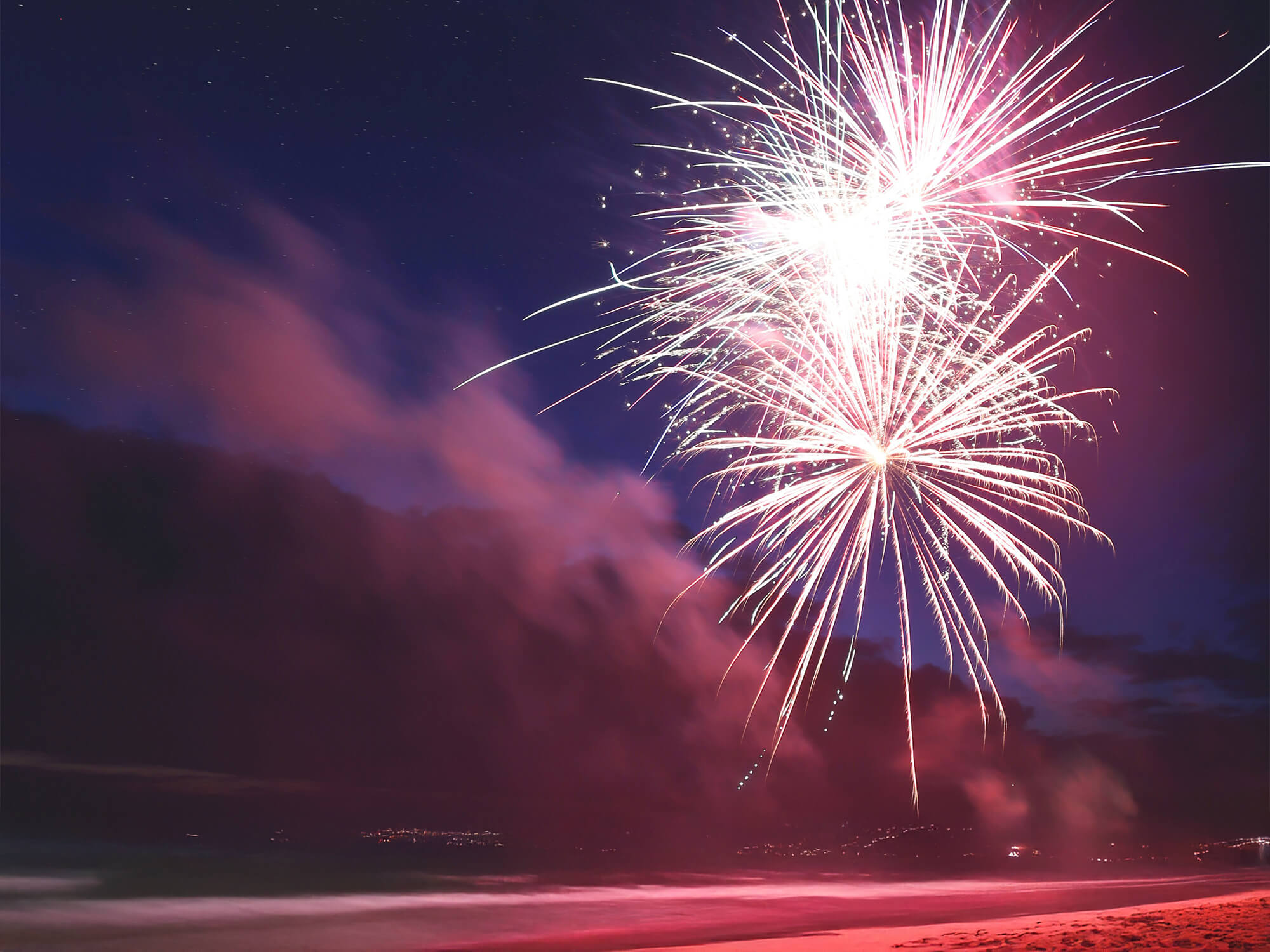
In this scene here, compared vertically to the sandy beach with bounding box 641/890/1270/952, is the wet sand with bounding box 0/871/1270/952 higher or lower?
lower

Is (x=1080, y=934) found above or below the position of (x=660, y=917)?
above

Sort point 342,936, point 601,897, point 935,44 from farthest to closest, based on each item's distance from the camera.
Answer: point 601,897, point 342,936, point 935,44

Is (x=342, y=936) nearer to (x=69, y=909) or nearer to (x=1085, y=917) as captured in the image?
(x=69, y=909)

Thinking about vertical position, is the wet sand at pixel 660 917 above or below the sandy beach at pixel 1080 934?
below

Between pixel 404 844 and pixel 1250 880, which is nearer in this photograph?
pixel 1250 880

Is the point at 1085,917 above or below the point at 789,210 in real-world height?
below

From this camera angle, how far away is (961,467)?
39.2 ft

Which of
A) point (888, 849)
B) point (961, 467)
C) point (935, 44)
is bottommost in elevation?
point (888, 849)

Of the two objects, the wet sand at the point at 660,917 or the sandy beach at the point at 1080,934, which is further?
the wet sand at the point at 660,917

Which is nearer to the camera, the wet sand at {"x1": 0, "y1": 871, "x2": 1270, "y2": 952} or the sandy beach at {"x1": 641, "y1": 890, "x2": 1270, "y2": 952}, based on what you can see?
the sandy beach at {"x1": 641, "y1": 890, "x2": 1270, "y2": 952}

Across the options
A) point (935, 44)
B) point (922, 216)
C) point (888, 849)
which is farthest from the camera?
point (888, 849)

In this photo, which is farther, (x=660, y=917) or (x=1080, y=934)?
(x=660, y=917)

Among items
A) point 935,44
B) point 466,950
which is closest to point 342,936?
point 466,950

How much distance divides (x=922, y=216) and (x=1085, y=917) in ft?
57.1
